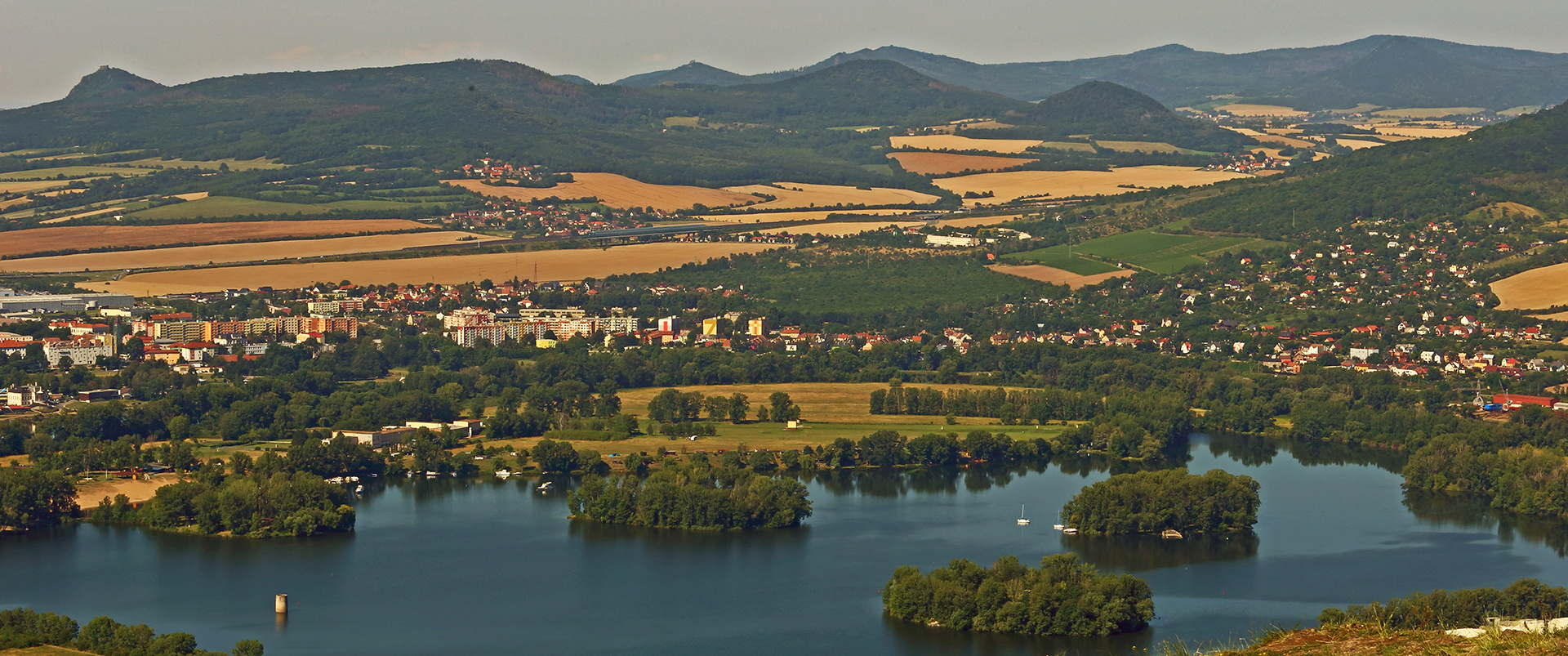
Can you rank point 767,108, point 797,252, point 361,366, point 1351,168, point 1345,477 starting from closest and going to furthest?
point 1345,477 < point 361,366 < point 797,252 < point 1351,168 < point 767,108

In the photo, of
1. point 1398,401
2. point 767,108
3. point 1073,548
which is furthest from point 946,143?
point 1073,548

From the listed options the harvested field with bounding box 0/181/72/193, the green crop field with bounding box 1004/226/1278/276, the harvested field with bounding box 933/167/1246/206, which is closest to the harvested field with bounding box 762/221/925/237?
the green crop field with bounding box 1004/226/1278/276

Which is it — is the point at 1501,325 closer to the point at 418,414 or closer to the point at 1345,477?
the point at 1345,477

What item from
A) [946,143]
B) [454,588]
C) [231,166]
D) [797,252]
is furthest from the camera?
[946,143]

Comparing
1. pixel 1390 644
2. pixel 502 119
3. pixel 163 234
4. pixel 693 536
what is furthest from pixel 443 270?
pixel 1390 644

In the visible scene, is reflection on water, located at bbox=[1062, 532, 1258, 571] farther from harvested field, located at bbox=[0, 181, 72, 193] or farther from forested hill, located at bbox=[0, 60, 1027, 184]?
harvested field, located at bbox=[0, 181, 72, 193]
